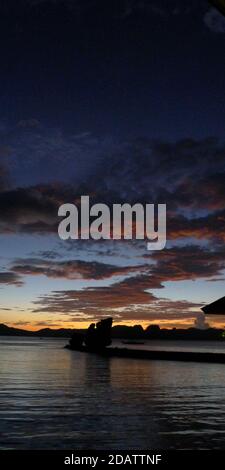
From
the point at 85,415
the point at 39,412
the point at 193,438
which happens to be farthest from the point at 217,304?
the point at 39,412

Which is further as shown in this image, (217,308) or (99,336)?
(99,336)

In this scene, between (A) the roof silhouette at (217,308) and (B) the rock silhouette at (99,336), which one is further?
(B) the rock silhouette at (99,336)

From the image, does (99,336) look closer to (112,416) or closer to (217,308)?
(112,416)

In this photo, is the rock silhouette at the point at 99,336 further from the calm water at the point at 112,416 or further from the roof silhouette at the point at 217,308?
the roof silhouette at the point at 217,308

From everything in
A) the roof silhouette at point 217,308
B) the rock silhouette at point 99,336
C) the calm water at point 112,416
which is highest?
the rock silhouette at point 99,336

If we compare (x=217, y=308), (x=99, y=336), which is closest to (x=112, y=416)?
(x=217, y=308)

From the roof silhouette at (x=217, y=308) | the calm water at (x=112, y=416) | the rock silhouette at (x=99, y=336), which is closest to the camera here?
the calm water at (x=112, y=416)

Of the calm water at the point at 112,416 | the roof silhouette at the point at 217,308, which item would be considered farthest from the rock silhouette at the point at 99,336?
the roof silhouette at the point at 217,308

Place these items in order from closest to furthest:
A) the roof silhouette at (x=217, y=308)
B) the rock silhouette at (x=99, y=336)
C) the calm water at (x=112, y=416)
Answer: the calm water at (x=112, y=416) < the roof silhouette at (x=217, y=308) < the rock silhouette at (x=99, y=336)

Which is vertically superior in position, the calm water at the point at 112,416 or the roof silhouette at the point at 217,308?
the roof silhouette at the point at 217,308

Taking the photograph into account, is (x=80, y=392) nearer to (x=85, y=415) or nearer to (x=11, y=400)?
(x=11, y=400)

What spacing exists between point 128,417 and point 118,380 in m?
24.5

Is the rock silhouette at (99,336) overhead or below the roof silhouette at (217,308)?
overhead
